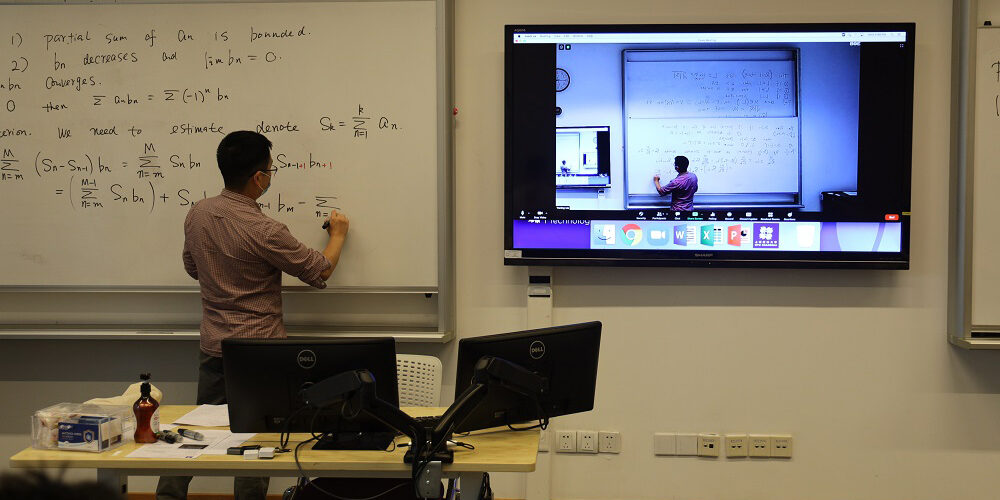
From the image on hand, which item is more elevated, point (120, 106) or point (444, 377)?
point (120, 106)

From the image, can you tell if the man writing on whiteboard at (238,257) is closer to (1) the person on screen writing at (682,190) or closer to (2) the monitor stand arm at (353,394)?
(2) the monitor stand arm at (353,394)

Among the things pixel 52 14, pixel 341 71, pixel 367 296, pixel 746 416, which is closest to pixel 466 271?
pixel 367 296

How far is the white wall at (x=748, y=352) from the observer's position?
11.7 feet

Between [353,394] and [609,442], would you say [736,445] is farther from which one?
[353,394]

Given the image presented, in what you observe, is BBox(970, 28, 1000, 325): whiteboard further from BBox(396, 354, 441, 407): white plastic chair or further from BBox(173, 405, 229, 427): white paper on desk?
BBox(173, 405, 229, 427): white paper on desk

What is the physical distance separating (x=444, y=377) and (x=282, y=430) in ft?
5.16

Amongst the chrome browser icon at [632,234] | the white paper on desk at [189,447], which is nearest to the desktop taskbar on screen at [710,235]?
the chrome browser icon at [632,234]

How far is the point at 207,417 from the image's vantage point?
2.55 m

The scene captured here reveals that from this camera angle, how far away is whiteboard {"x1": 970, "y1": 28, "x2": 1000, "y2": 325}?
3.37m

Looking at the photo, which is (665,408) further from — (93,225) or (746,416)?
(93,225)

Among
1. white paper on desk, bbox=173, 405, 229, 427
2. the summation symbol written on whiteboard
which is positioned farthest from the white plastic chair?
the summation symbol written on whiteboard

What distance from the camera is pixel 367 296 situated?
363cm

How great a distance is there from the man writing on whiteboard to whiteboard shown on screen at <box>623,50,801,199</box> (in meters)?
1.56

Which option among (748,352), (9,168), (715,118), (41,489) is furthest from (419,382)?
(41,489)
